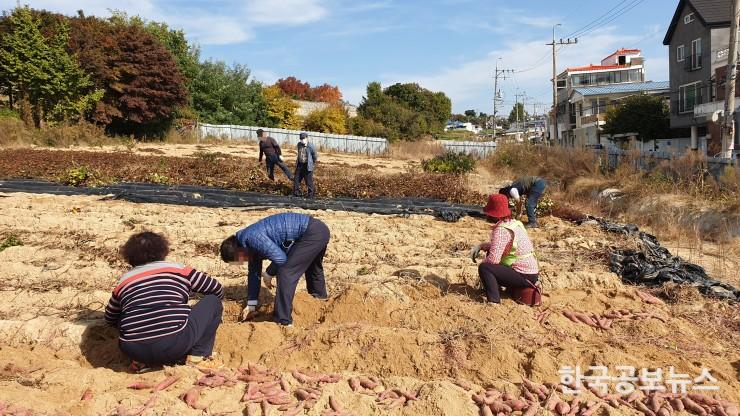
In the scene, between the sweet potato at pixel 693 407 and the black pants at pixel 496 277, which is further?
the black pants at pixel 496 277

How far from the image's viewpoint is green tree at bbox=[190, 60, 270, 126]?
116 feet

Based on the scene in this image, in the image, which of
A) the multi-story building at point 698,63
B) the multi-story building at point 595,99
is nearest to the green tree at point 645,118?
the multi-story building at point 698,63

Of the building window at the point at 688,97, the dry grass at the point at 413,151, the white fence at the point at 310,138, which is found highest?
the building window at the point at 688,97

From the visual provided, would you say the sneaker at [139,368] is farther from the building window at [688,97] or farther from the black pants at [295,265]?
the building window at [688,97]

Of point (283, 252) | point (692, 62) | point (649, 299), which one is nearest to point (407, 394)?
point (283, 252)

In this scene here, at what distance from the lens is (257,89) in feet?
129

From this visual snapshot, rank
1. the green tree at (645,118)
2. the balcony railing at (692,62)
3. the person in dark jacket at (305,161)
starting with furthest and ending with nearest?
the green tree at (645,118) < the balcony railing at (692,62) < the person in dark jacket at (305,161)

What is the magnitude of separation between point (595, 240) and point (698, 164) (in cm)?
635

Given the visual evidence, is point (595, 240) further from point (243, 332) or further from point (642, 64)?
point (642, 64)

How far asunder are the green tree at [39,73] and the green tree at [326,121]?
61.0 feet

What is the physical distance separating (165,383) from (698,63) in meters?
34.7

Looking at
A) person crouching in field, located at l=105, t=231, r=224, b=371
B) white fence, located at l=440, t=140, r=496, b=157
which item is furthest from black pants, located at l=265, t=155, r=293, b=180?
white fence, located at l=440, t=140, r=496, b=157

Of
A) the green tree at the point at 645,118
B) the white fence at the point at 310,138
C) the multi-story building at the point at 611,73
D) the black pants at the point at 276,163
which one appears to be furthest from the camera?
the multi-story building at the point at 611,73

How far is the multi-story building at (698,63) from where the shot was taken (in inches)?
1164
